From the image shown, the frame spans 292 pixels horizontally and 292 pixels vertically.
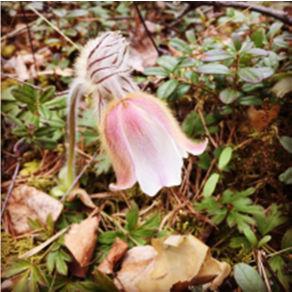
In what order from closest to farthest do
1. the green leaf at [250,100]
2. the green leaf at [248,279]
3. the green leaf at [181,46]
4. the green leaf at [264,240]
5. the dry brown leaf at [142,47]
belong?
the green leaf at [248,279] < the green leaf at [264,240] < the green leaf at [250,100] < the green leaf at [181,46] < the dry brown leaf at [142,47]

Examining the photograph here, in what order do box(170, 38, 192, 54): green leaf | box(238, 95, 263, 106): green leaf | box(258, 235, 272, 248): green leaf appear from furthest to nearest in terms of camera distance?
box(170, 38, 192, 54): green leaf
box(238, 95, 263, 106): green leaf
box(258, 235, 272, 248): green leaf

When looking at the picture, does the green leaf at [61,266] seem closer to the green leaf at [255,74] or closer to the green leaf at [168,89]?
the green leaf at [168,89]

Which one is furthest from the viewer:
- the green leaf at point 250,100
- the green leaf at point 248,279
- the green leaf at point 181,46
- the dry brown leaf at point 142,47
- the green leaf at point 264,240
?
the dry brown leaf at point 142,47

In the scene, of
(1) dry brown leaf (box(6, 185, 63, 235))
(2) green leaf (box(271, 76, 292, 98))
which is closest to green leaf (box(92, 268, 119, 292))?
(1) dry brown leaf (box(6, 185, 63, 235))

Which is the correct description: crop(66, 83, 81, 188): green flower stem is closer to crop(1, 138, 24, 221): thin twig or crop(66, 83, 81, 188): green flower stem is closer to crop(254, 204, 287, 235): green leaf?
crop(1, 138, 24, 221): thin twig

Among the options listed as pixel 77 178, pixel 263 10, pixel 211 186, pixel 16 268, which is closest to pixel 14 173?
pixel 77 178

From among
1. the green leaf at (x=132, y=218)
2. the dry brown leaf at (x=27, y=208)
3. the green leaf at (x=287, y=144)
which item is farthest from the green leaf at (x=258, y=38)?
the dry brown leaf at (x=27, y=208)
